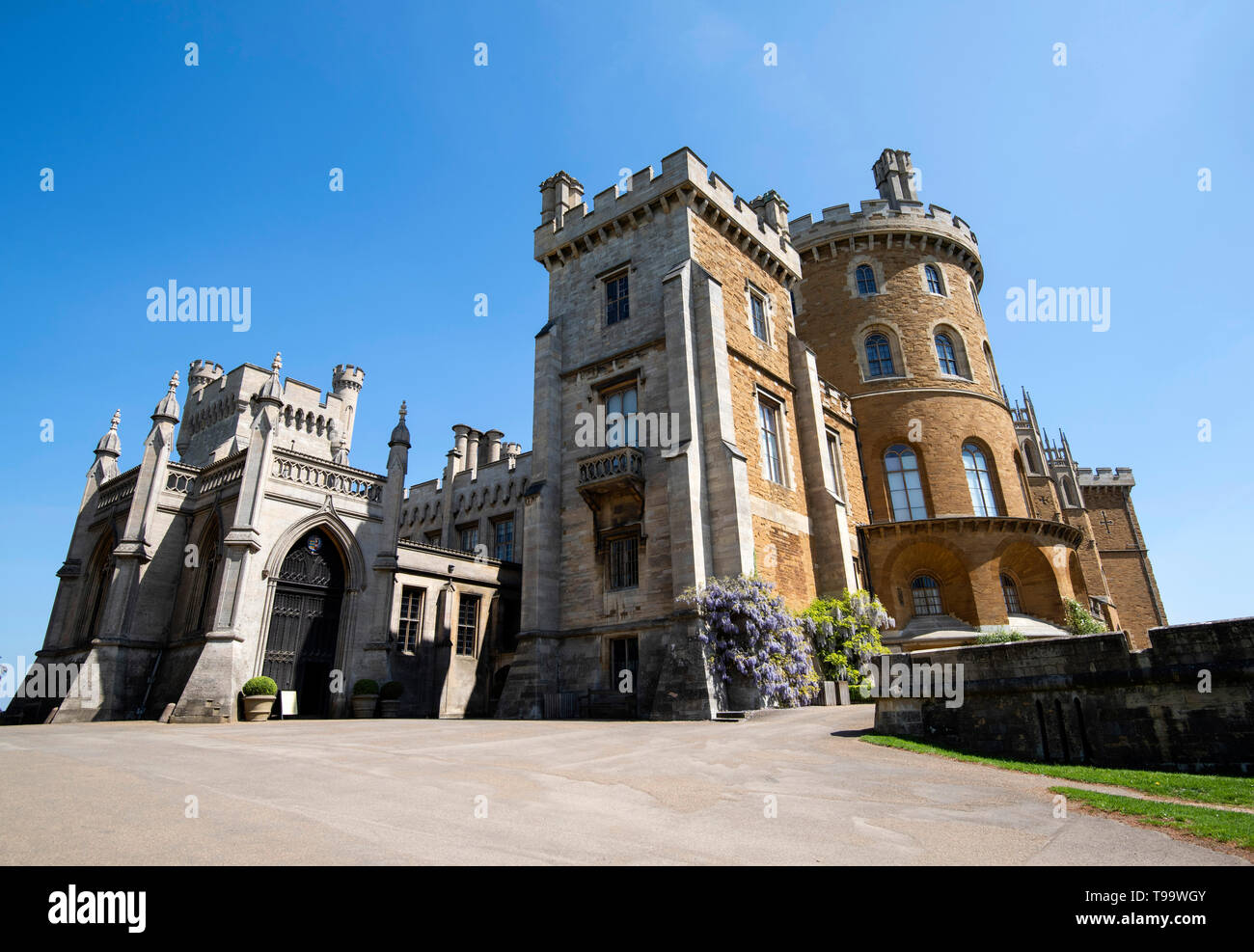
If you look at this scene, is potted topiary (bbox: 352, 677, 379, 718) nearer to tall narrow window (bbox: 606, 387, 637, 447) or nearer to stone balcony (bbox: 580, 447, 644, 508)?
stone balcony (bbox: 580, 447, 644, 508)

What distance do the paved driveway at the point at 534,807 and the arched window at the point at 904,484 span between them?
18511 mm

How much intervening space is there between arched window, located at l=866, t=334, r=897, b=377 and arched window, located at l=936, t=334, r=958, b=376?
2.17 meters

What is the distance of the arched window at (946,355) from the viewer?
1167 inches

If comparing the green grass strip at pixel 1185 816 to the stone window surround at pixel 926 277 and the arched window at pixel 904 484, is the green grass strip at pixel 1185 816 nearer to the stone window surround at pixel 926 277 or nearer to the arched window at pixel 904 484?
the arched window at pixel 904 484

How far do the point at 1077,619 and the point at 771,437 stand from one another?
13.7 metres

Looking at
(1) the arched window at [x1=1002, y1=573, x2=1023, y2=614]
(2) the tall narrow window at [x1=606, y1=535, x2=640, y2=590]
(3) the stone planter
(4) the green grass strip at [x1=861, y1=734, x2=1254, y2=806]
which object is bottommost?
(4) the green grass strip at [x1=861, y1=734, x2=1254, y2=806]

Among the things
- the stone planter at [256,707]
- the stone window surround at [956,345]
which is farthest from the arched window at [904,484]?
the stone planter at [256,707]

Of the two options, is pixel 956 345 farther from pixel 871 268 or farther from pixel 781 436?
pixel 781 436

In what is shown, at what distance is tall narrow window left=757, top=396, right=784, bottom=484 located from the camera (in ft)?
72.6

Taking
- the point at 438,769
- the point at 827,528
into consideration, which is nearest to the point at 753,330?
the point at 827,528

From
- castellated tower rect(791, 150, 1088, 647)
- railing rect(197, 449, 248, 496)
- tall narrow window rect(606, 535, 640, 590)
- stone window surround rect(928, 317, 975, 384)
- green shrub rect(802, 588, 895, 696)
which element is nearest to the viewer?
green shrub rect(802, 588, 895, 696)

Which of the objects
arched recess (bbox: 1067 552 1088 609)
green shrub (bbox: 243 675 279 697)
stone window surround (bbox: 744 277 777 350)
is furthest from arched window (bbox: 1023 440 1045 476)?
green shrub (bbox: 243 675 279 697)
